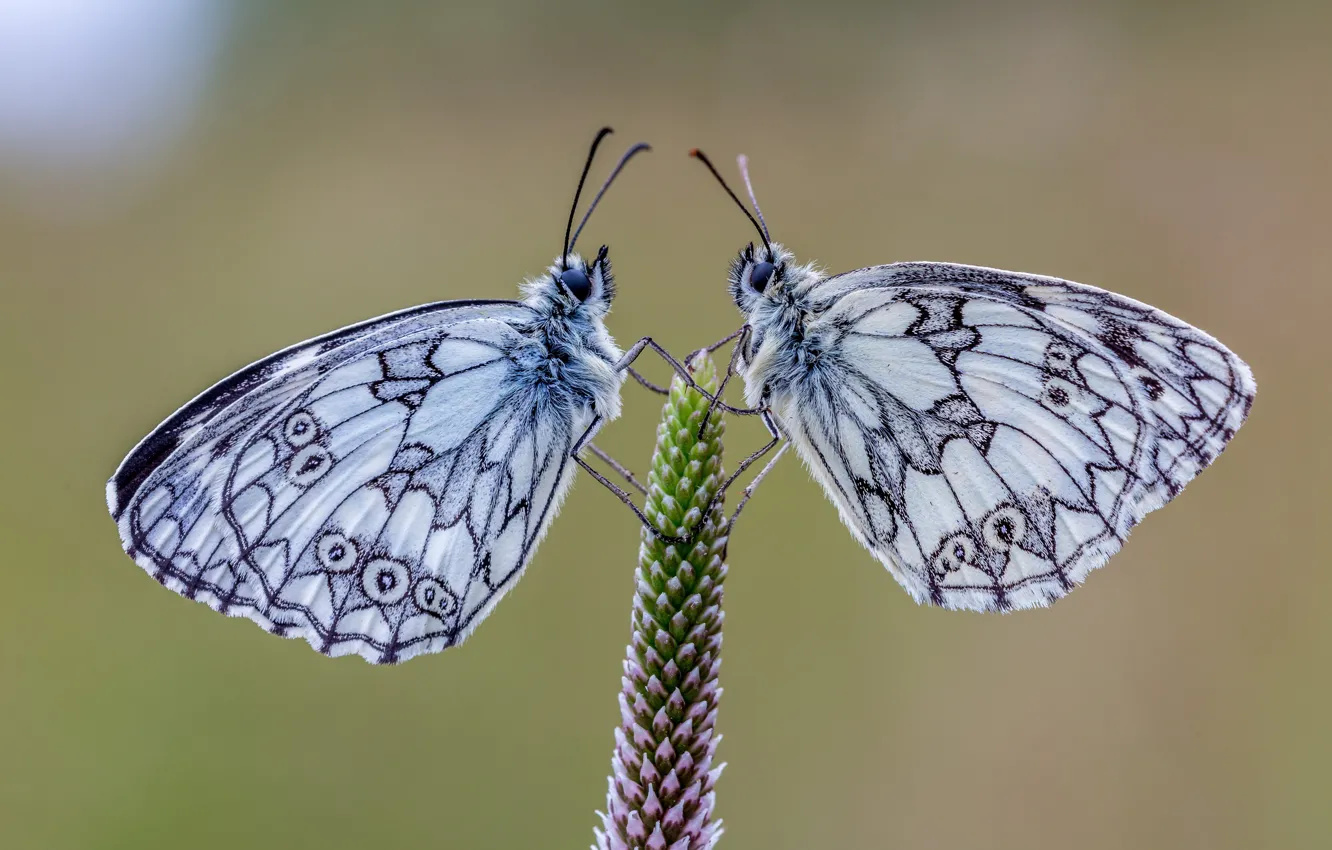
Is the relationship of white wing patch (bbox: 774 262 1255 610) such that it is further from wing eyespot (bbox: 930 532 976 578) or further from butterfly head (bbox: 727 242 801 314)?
butterfly head (bbox: 727 242 801 314)

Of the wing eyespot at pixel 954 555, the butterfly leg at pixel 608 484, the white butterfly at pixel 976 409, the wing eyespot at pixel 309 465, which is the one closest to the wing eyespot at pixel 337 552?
the wing eyespot at pixel 309 465

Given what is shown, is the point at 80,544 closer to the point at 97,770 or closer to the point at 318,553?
the point at 97,770

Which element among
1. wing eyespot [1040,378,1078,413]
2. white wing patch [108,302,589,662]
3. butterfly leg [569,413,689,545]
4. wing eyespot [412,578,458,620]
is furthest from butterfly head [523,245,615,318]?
wing eyespot [1040,378,1078,413]

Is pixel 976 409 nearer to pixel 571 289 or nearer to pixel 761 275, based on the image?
pixel 761 275

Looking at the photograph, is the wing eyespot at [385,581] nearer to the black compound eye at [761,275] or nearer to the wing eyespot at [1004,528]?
the black compound eye at [761,275]

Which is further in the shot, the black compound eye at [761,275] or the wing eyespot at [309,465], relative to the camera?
the black compound eye at [761,275]

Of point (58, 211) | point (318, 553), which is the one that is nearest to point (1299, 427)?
point (318, 553)
